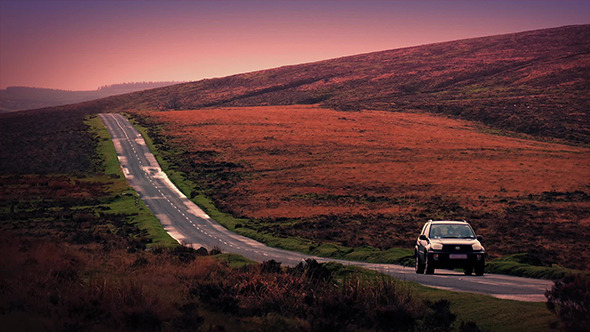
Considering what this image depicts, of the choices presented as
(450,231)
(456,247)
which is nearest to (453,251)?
(456,247)

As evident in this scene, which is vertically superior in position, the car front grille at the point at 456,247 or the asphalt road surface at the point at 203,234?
the car front grille at the point at 456,247

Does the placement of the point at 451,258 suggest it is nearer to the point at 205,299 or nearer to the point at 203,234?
the point at 205,299

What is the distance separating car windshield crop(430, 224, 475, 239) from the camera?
2223 centimetres

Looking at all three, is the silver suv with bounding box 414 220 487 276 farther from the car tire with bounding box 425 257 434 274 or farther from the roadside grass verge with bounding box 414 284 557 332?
the roadside grass verge with bounding box 414 284 557 332

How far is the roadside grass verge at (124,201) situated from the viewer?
5521 cm

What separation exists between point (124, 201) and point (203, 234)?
2310 centimetres

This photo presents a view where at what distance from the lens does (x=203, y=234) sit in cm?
5875

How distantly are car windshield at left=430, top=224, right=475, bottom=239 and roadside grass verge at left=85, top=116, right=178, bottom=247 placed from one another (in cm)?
2640

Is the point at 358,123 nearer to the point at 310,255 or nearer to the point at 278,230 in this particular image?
the point at 278,230

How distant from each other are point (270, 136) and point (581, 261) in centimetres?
8977

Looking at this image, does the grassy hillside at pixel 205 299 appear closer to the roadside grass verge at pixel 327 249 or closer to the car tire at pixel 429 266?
the car tire at pixel 429 266

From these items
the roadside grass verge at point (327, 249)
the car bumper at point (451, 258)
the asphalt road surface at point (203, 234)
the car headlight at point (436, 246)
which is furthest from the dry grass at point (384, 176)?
the car headlight at point (436, 246)

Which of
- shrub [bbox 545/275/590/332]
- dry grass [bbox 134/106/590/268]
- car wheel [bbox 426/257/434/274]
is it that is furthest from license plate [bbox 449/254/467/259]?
dry grass [bbox 134/106/590/268]

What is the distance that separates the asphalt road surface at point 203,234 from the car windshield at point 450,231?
7.61 ft
